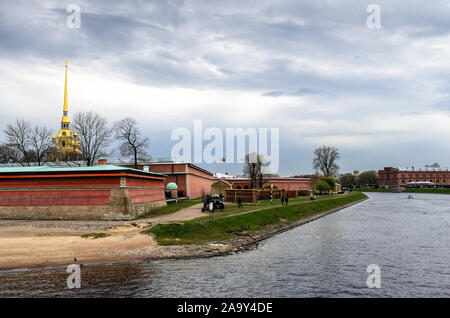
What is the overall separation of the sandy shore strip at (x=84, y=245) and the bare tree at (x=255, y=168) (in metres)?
79.6

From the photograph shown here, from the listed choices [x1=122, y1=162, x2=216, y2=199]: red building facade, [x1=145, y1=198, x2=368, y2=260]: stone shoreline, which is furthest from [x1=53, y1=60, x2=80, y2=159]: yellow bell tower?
[x1=145, y1=198, x2=368, y2=260]: stone shoreline

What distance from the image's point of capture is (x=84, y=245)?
29.1m

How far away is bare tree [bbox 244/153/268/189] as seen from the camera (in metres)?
117

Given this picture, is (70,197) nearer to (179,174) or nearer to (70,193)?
(70,193)

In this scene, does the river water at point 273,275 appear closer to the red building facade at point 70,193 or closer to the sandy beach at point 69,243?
the sandy beach at point 69,243

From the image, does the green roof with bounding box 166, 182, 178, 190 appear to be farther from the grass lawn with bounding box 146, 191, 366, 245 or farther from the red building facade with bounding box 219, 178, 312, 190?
the red building facade with bounding box 219, 178, 312, 190

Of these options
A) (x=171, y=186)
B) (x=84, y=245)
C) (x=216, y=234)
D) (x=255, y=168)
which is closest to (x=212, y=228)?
(x=216, y=234)

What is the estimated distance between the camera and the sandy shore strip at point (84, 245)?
2608 centimetres

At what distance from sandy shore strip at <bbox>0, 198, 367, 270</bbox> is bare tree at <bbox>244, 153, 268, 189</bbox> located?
7963cm
